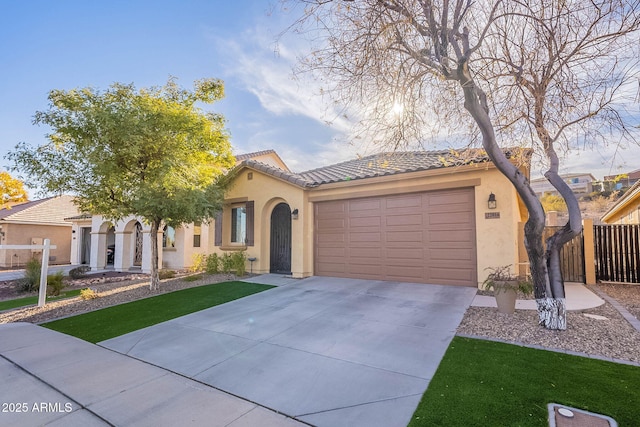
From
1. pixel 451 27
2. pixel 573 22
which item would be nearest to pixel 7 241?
pixel 451 27

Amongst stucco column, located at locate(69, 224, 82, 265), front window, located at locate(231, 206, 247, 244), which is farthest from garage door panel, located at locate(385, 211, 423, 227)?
stucco column, located at locate(69, 224, 82, 265)

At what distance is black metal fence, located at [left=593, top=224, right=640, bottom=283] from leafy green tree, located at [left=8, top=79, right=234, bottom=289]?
12883mm

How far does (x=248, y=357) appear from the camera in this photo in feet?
14.1

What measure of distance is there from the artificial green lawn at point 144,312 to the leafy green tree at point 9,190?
103 feet

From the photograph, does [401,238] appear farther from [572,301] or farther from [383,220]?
[572,301]

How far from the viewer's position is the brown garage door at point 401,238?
8.40m

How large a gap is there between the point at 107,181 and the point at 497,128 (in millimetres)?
10209

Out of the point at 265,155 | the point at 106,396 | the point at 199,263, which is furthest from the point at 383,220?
the point at 265,155

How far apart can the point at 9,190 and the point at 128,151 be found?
3165 centimetres

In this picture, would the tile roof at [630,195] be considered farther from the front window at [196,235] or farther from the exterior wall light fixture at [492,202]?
the front window at [196,235]

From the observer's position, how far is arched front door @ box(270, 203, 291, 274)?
450 inches

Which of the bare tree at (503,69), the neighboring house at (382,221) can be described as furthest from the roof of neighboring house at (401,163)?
the bare tree at (503,69)

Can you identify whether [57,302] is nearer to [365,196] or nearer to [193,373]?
[193,373]

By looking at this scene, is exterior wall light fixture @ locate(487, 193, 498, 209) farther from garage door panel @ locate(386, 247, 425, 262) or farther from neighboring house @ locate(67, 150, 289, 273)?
neighboring house @ locate(67, 150, 289, 273)
